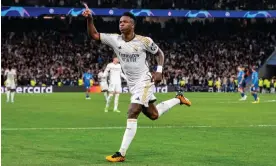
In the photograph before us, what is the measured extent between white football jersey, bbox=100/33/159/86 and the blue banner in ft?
154

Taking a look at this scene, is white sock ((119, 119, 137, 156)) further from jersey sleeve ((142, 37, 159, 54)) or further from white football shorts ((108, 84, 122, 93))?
white football shorts ((108, 84, 122, 93))

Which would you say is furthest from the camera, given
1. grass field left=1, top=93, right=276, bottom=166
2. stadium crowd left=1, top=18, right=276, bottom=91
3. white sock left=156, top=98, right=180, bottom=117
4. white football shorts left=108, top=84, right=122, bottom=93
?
stadium crowd left=1, top=18, right=276, bottom=91

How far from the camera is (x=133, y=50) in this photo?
37.2ft

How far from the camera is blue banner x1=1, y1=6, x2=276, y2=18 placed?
5822 centimetres

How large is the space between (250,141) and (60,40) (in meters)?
51.9

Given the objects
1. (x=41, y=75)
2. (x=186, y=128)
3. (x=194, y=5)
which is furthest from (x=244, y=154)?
(x=194, y=5)

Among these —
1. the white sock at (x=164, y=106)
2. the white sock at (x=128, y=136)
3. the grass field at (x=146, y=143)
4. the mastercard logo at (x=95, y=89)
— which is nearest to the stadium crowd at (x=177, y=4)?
the mastercard logo at (x=95, y=89)

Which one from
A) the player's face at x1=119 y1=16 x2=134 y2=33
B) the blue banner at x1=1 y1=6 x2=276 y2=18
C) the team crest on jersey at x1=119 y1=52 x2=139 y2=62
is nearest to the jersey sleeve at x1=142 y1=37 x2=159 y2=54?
the team crest on jersey at x1=119 y1=52 x2=139 y2=62

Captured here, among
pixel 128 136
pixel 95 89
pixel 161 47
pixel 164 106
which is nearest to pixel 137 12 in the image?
pixel 161 47

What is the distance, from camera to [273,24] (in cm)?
6906

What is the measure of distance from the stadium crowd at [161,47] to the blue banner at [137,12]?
13.9 ft

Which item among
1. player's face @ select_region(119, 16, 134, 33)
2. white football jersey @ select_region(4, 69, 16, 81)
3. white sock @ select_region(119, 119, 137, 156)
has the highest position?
player's face @ select_region(119, 16, 134, 33)

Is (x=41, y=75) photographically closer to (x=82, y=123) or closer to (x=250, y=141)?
(x=82, y=123)

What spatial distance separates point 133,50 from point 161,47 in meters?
55.6
